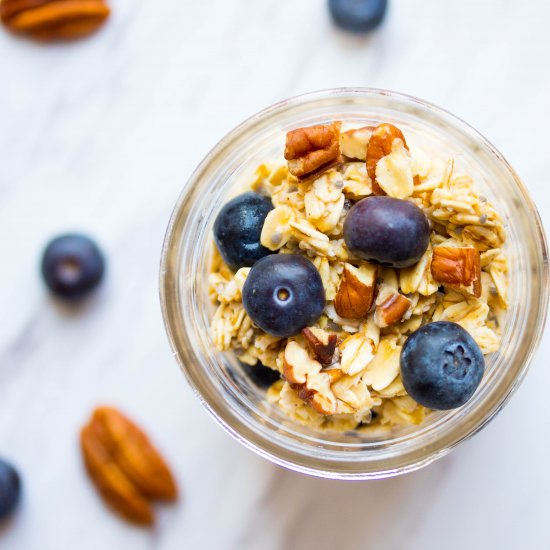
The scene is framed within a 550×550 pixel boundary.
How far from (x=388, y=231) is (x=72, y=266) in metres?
0.56

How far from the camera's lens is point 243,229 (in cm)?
84

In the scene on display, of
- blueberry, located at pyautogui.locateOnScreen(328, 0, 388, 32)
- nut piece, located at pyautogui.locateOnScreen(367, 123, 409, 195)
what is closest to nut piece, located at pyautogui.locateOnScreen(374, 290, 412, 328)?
nut piece, located at pyautogui.locateOnScreen(367, 123, 409, 195)

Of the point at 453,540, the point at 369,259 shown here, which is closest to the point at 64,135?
the point at 369,259

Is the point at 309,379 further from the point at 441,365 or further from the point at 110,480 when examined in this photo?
the point at 110,480

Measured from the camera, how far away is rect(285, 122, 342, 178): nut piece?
83 centimetres

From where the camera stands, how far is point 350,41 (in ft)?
3.71

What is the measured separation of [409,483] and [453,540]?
0.35ft

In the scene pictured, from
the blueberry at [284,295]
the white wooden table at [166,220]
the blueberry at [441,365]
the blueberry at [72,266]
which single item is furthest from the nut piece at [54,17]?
the blueberry at [441,365]

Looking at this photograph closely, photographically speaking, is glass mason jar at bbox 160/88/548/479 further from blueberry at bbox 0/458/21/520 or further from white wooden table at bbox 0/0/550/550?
blueberry at bbox 0/458/21/520

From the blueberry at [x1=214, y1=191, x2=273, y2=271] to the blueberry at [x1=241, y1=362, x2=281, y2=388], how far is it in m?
0.13

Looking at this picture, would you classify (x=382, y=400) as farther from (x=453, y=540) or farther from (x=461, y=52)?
(x=461, y=52)

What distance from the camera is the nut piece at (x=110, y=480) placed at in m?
1.17

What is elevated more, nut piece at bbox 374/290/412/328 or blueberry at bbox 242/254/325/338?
nut piece at bbox 374/290/412/328

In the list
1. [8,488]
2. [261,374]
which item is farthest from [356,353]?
[8,488]
